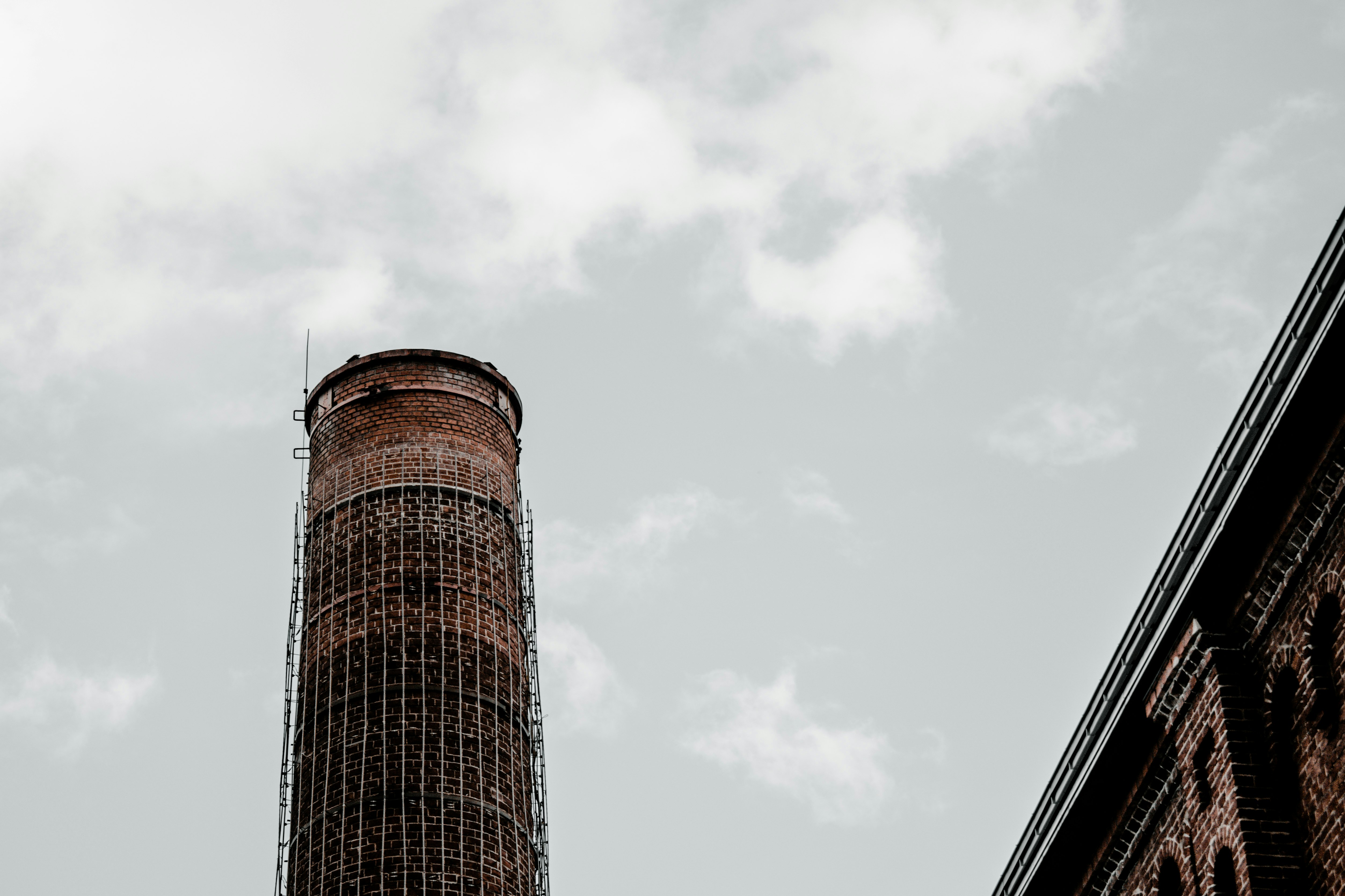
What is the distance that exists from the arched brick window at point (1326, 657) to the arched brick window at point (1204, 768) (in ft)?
4.20

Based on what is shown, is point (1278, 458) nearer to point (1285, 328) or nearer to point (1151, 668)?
point (1285, 328)

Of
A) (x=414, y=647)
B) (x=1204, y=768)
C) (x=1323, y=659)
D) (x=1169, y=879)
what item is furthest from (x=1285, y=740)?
(x=414, y=647)

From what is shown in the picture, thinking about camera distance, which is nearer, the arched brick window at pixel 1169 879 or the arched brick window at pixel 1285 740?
the arched brick window at pixel 1285 740

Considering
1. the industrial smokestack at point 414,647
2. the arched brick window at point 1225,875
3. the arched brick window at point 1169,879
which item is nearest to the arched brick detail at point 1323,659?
the arched brick window at point 1225,875

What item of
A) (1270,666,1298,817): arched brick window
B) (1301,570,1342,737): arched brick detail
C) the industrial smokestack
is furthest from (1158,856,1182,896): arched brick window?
the industrial smokestack

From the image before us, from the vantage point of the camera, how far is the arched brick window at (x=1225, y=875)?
49.9ft

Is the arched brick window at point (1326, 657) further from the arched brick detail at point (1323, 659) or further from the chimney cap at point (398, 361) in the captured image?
the chimney cap at point (398, 361)

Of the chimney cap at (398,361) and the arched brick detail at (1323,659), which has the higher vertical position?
the chimney cap at (398,361)

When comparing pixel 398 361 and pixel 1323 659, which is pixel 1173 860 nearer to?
pixel 1323 659

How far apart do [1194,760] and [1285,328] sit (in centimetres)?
386

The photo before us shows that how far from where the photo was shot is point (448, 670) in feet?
101

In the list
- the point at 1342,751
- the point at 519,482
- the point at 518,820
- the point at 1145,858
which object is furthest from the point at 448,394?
the point at 1342,751

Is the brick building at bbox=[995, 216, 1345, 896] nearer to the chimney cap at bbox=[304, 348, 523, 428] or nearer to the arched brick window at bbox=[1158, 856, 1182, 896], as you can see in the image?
the arched brick window at bbox=[1158, 856, 1182, 896]

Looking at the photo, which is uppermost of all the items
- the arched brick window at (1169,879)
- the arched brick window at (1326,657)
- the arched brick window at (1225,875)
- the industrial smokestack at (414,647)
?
the industrial smokestack at (414,647)
